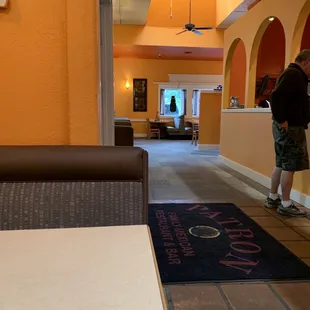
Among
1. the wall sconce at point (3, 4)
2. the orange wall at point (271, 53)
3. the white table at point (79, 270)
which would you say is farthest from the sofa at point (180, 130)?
the white table at point (79, 270)

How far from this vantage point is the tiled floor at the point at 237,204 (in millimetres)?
1617

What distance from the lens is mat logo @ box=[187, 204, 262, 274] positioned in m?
2.02

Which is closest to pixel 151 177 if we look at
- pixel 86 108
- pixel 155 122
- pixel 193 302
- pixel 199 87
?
pixel 193 302

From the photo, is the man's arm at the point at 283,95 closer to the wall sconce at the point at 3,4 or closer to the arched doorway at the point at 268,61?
the wall sconce at the point at 3,4

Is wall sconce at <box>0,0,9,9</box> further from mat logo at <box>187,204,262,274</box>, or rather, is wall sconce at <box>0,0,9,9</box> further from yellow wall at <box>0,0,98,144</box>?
mat logo at <box>187,204,262,274</box>

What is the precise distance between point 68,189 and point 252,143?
397cm

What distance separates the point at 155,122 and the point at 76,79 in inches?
413

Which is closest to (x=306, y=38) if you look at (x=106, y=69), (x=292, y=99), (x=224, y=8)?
(x=224, y=8)

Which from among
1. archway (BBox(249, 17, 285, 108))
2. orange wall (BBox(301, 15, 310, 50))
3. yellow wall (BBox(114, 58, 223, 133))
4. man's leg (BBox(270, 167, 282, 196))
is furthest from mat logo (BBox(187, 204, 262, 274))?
yellow wall (BBox(114, 58, 223, 133))

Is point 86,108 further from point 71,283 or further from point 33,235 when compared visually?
point 71,283

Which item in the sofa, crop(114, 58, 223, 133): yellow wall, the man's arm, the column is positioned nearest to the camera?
the column

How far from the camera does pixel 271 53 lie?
7.43 m

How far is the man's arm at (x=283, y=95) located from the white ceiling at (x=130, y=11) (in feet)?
17.2

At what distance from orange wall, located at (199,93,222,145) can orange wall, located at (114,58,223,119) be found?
4.80 meters
